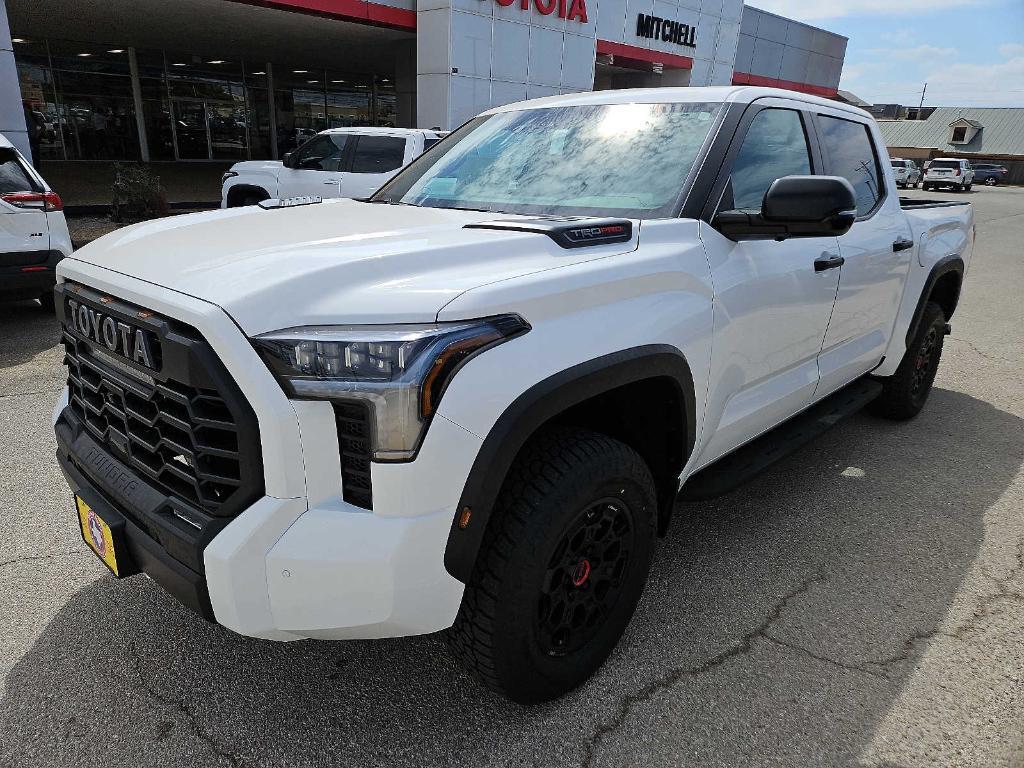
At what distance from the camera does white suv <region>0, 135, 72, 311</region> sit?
608 cm

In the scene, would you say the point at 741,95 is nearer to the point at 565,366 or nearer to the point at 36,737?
the point at 565,366

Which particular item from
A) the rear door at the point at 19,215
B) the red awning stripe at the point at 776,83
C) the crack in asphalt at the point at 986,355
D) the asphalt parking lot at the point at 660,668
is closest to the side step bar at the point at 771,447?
the asphalt parking lot at the point at 660,668

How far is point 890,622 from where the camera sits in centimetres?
A: 274

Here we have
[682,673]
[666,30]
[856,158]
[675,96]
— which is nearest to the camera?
[682,673]

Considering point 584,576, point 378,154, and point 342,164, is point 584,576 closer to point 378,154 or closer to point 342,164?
point 378,154

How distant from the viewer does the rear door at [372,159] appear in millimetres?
10523

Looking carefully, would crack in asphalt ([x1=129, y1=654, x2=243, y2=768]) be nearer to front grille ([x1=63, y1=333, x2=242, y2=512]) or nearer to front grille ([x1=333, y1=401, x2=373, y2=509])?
front grille ([x1=63, y1=333, x2=242, y2=512])

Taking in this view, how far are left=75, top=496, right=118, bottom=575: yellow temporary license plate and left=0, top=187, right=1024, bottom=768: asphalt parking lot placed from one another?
1.59 feet

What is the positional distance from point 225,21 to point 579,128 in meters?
18.1

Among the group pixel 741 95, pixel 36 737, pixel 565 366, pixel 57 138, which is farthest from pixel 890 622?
pixel 57 138

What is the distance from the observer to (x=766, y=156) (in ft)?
9.58

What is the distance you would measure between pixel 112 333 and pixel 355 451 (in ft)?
2.73

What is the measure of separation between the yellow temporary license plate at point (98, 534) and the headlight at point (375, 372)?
2.70 feet

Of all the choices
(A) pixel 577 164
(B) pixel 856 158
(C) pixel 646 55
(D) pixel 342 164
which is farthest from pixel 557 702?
(C) pixel 646 55
